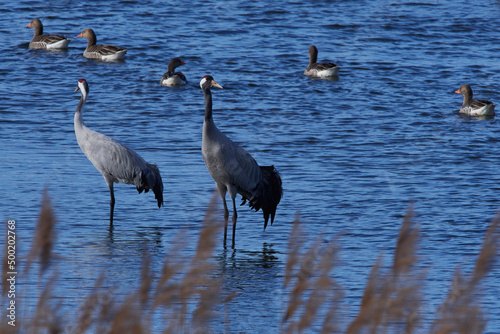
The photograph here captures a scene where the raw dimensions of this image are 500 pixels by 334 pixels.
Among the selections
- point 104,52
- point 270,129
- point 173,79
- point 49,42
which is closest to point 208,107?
point 270,129

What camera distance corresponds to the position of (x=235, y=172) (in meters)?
8.96

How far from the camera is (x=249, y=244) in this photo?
8680 millimetres

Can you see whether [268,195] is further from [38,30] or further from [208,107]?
[38,30]

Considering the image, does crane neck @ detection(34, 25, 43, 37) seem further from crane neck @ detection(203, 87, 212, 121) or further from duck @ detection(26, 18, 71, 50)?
crane neck @ detection(203, 87, 212, 121)

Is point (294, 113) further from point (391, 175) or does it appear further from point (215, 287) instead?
point (215, 287)

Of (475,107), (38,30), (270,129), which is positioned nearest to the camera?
(270,129)

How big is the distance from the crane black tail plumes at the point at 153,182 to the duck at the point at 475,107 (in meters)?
8.49

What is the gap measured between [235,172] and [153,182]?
43.8 inches

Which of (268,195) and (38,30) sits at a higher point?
(268,195)

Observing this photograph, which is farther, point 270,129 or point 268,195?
point 270,129

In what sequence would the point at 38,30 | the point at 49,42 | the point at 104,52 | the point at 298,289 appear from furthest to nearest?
the point at 38,30, the point at 49,42, the point at 104,52, the point at 298,289

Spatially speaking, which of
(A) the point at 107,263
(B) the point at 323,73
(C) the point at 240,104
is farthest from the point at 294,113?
(A) the point at 107,263

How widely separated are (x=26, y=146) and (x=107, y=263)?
17.4ft

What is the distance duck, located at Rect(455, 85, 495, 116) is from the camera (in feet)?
53.5
